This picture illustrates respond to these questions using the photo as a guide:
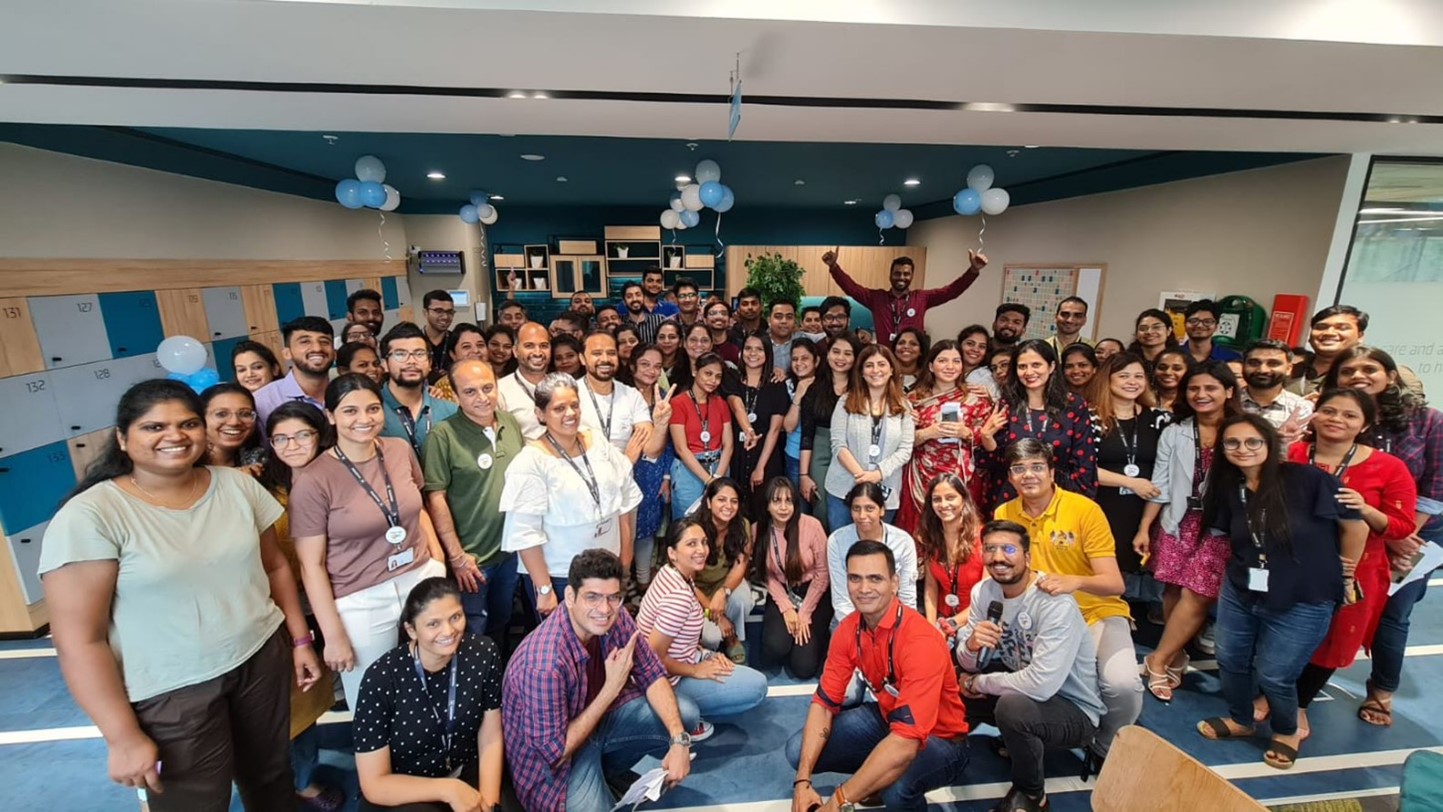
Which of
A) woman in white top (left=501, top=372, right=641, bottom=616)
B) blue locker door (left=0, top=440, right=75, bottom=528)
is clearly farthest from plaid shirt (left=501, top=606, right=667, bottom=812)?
blue locker door (left=0, top=440, right=75, bottom=528)

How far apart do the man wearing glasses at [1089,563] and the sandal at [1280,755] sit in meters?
0.73

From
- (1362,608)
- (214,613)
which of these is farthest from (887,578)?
(1362,608)

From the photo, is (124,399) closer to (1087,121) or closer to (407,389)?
(407,389)

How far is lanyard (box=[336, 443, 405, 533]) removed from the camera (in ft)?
6.89

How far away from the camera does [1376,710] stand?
271 cm

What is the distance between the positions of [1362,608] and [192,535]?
464 cm

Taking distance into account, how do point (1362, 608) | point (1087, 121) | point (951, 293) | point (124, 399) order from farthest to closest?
1. point (951, 293)
2. point (1087, 121)
3. point (1362, 608)
4. point (124, 399)

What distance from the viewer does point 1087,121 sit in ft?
10.8

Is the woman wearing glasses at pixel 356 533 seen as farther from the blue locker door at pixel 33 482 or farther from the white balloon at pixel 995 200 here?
the white balloon at pixel 995 200

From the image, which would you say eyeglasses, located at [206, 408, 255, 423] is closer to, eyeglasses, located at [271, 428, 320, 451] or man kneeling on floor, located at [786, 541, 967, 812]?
eyeglasses, located at [271, 428, 320, 451]

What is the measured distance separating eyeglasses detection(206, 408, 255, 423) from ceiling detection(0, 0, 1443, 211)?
56.5 inches

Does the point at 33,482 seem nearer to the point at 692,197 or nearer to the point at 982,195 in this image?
the point at 692,197

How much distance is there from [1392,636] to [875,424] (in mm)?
2661

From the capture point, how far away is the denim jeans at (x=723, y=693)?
2.50 meters
